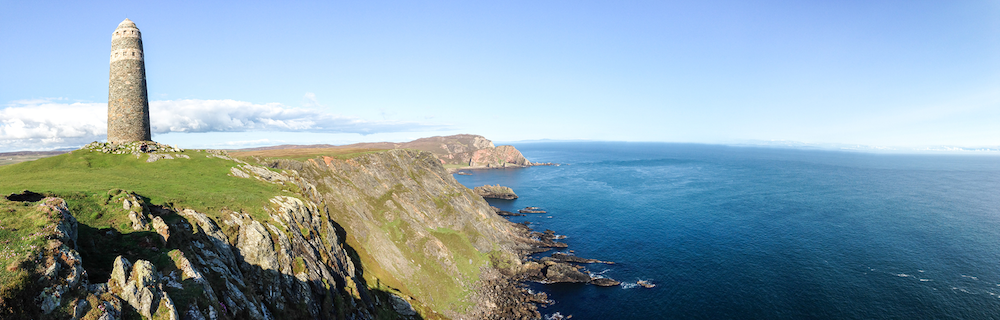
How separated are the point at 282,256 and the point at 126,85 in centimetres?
2669

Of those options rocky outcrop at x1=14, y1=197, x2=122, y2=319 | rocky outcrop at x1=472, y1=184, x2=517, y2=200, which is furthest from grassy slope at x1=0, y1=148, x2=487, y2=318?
rocky outcrop at x1=472, y1=184, x2=517, y2=200

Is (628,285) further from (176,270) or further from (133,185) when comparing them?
(133,185)

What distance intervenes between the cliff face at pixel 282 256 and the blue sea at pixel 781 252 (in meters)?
18.6

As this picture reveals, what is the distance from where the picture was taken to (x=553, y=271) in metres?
69.2

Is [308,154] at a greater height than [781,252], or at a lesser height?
greater

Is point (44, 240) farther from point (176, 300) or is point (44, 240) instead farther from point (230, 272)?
point (230, 272)

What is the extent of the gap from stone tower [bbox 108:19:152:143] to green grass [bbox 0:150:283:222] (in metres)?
2.92

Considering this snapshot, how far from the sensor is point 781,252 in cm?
7900

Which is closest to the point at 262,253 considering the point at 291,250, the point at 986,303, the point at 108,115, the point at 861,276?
the point at 291,250

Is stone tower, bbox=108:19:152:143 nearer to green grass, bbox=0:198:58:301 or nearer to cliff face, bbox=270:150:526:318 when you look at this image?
cliff face, bbox=270:150:526:318

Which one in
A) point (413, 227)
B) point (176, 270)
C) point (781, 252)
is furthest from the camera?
point (781, 252)

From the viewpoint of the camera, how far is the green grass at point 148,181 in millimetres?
26938

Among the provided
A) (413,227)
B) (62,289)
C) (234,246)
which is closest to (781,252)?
(413,227)

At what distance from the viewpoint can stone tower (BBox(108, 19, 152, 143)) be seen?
37.4 meters
